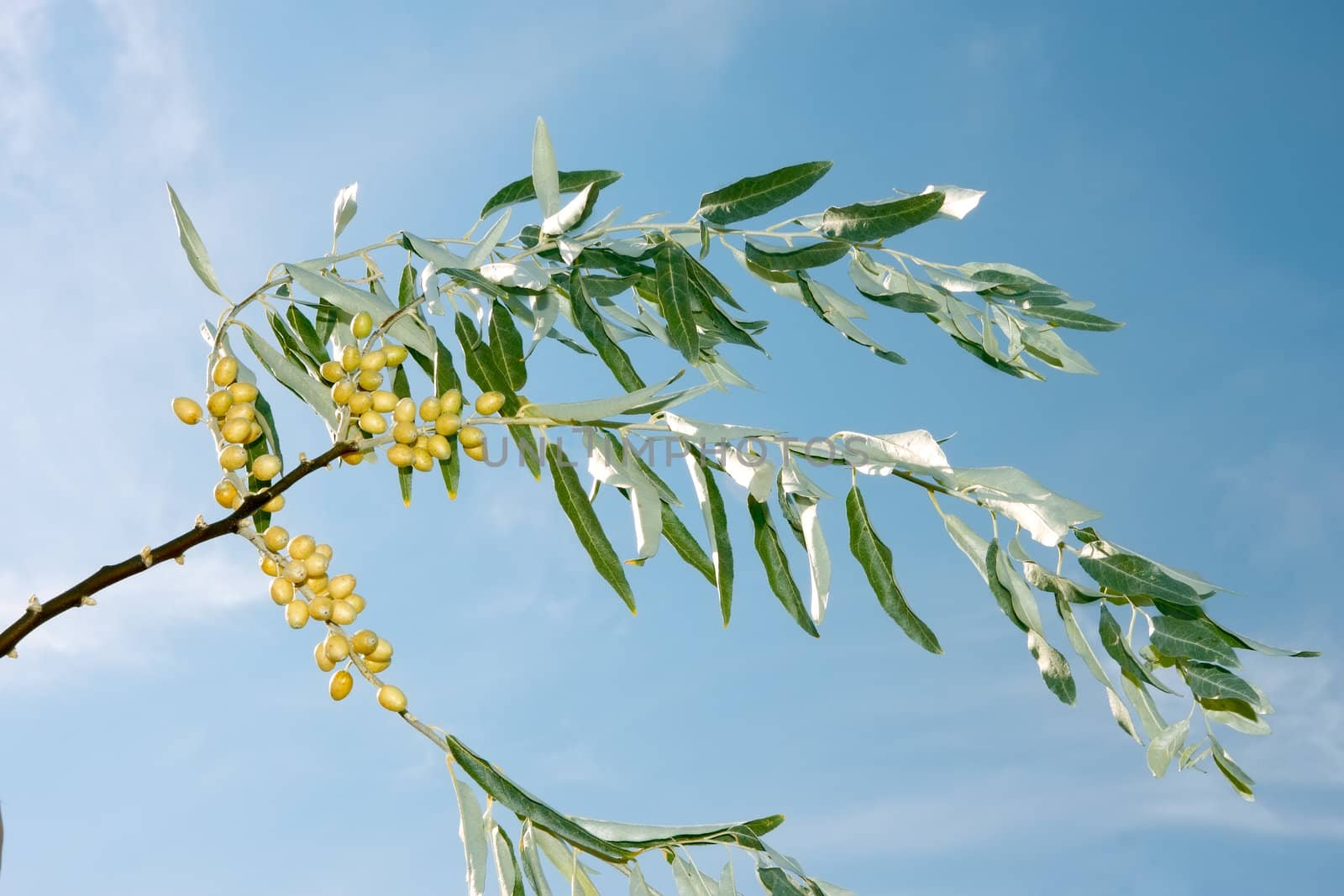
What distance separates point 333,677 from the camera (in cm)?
152

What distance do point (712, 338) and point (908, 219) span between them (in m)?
0.54

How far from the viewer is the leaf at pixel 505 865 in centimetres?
152

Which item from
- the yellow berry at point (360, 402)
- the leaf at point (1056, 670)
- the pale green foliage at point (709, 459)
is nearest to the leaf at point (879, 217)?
the pale green foliage at point (709, 459)

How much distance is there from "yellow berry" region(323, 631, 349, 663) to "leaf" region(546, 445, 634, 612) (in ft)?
1.17

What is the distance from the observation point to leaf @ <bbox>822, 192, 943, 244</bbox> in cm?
153

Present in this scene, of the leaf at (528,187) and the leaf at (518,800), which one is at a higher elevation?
the leaf at (528,187)

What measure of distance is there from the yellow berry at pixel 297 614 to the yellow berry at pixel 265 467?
0.59ft

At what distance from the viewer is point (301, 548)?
156 centimetres

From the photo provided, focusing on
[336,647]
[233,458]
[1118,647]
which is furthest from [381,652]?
[1118,647]

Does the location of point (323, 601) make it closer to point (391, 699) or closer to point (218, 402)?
point (391, 699)

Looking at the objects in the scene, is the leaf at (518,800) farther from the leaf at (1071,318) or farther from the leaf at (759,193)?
the leaf at (1071,318)

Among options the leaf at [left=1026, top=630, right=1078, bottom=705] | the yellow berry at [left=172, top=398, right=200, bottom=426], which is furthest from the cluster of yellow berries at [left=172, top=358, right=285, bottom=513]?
the leaf at [left=1026, top=630, right=1078, bottom=705]

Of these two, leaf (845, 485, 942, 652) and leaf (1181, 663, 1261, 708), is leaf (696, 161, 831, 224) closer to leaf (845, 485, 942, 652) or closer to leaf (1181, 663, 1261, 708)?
leaf (845, 485, 942, 652)

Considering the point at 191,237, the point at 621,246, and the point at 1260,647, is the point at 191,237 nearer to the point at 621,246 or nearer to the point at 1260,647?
the point at 621,246
